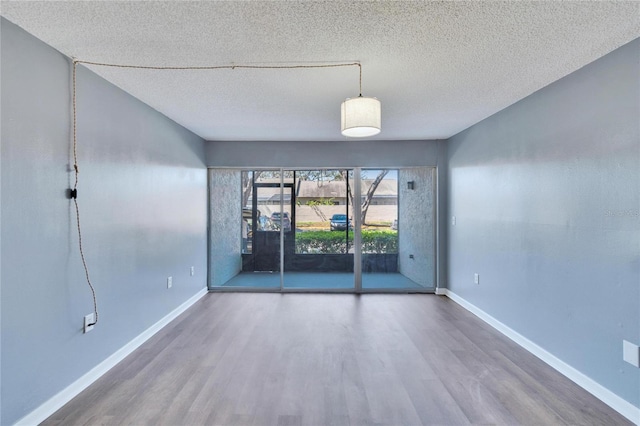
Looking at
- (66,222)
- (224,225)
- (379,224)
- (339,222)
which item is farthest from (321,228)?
(66,222)

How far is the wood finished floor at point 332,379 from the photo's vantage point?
1.89 m

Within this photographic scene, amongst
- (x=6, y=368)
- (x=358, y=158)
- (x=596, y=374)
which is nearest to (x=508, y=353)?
(x=596, y=374)

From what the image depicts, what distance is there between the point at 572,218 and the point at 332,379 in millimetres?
2210

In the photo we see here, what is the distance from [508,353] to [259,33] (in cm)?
324

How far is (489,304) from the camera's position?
344cm

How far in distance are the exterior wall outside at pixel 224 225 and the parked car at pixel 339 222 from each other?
1480 millimetres

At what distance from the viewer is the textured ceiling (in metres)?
1.60

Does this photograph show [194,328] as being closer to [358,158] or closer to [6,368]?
[6,368]

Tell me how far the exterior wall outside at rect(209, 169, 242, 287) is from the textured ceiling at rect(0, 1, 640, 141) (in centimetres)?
181

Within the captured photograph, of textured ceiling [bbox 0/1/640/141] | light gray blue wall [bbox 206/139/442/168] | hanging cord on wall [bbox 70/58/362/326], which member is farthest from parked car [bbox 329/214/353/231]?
hanging cord on wall [bbox 70/58/362/326]

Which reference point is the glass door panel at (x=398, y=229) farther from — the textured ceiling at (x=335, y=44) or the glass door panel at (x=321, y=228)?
the textured ceiling at (x=335, y=44)

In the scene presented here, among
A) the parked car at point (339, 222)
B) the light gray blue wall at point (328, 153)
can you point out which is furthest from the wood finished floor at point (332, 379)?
the light gray blue wall at point (328, 153)

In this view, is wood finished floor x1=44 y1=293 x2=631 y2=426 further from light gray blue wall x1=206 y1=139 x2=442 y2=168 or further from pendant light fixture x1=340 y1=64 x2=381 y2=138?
light gray blue wall x1=206 y1=139 x2=442 y2=168

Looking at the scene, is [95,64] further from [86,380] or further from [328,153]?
[328,153]
